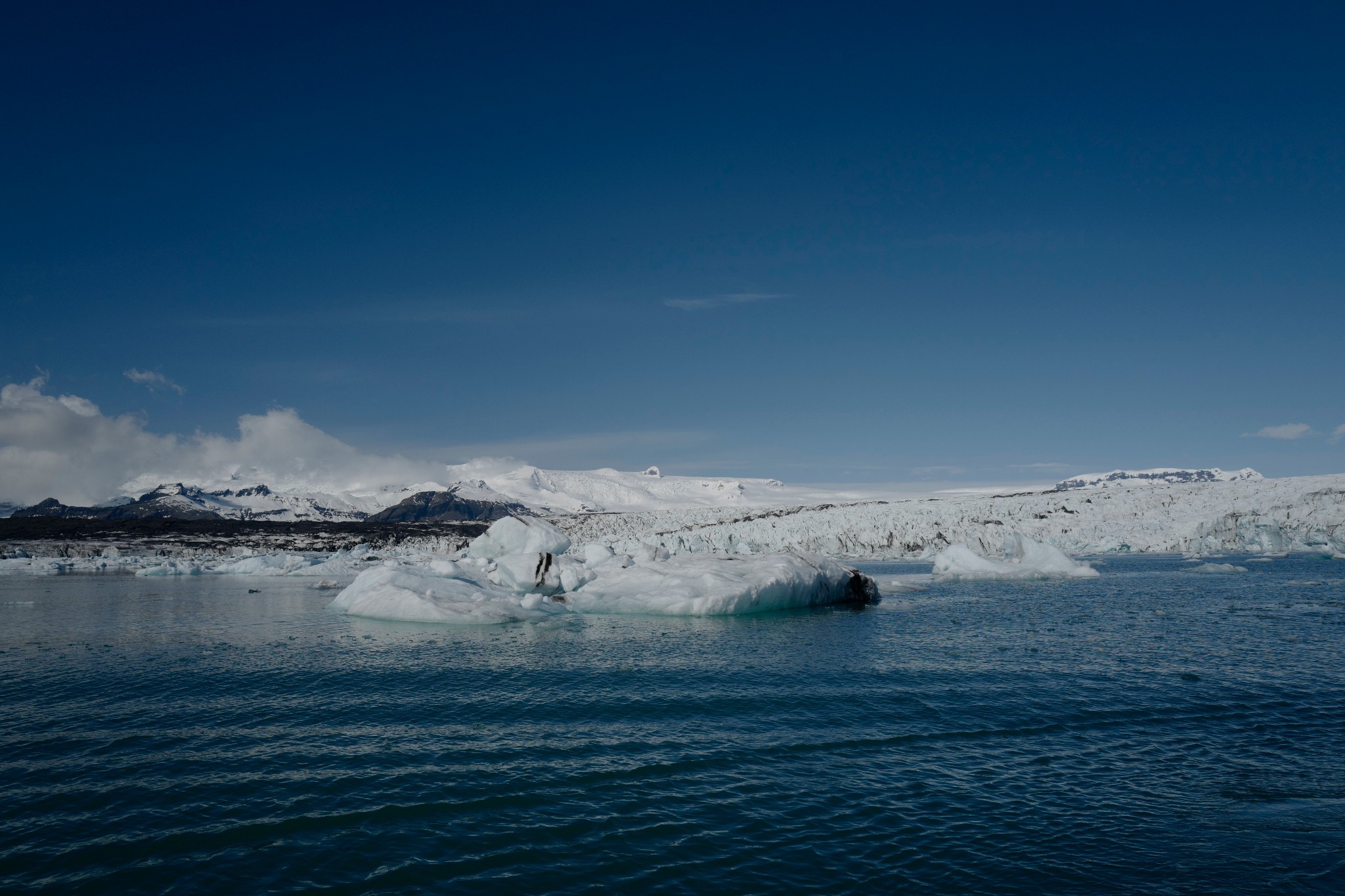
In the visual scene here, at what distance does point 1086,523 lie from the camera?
243 feet

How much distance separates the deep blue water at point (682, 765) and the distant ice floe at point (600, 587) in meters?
4.34

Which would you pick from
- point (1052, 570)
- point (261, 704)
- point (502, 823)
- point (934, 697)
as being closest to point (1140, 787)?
point (934, 697)

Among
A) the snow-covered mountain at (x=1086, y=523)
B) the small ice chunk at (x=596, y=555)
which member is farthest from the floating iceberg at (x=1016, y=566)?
the snow-covered mountain at (x=1086, y=523)

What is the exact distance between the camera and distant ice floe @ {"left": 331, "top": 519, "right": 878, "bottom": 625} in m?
25.6

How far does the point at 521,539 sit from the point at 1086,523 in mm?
60282

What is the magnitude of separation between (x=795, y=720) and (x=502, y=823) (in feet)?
19.0

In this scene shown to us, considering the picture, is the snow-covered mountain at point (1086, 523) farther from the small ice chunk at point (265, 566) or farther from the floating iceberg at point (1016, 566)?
the small ice chunk at point (265, 566)

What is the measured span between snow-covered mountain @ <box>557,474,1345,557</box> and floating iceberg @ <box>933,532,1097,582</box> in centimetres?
2318

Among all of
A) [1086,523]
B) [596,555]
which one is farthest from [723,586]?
[1086,523]

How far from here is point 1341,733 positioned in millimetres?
11891

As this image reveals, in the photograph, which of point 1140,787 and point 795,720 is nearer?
point 1140,787

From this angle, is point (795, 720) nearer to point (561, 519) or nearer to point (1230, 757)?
point (1230, 757)

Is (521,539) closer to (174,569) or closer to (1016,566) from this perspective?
(1016,566)

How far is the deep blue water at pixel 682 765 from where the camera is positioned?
25.1ft
